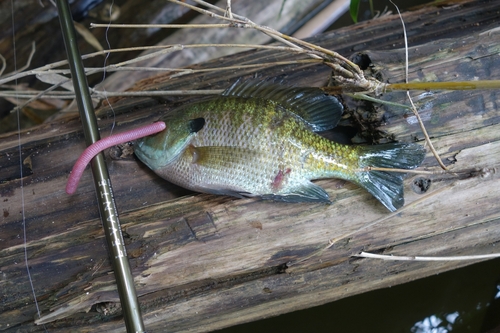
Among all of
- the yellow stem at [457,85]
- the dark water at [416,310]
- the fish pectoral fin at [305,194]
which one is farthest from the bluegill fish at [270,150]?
the dark water at [416,310]

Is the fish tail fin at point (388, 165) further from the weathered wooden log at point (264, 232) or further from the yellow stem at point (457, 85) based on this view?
the yellow stem at point (457, 85)

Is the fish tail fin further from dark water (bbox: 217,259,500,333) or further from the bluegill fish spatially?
dark water (bbox: 217,259,500,333)

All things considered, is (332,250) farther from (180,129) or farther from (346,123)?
(180,129)

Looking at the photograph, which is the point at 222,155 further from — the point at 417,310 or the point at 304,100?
the point at 417,310

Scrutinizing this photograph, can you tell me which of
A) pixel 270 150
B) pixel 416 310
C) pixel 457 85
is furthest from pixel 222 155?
pixel 416 310

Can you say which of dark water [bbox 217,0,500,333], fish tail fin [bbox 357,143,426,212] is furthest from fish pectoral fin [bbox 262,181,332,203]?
dark water [bbox 217,0,500,333]

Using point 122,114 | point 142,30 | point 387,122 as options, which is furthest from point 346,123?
point 142,30
